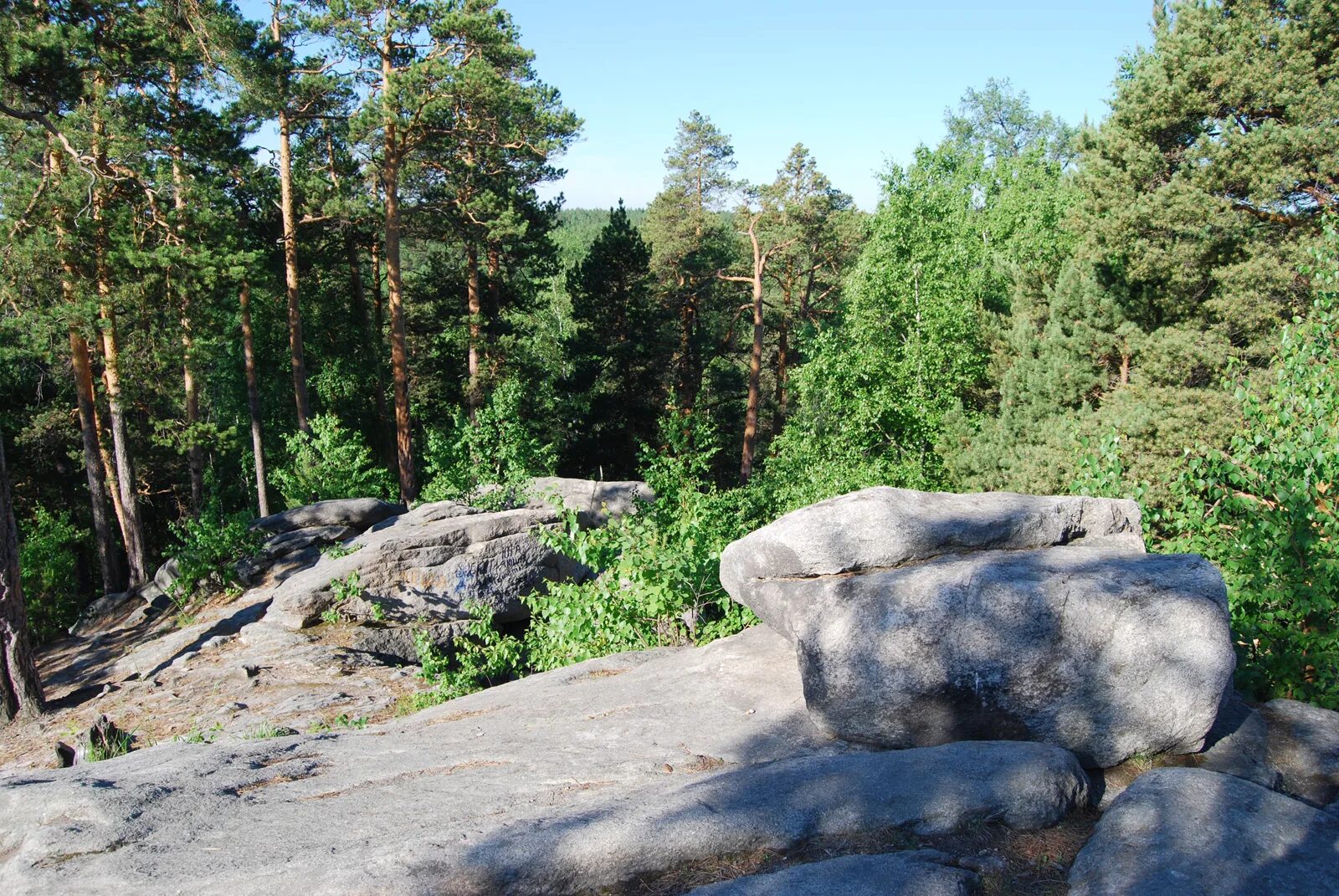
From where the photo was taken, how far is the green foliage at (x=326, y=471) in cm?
1739

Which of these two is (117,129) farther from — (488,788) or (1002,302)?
(1002,302)

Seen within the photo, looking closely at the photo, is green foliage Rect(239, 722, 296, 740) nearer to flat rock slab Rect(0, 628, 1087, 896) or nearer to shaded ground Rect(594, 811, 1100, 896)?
flat rock slab Rect(0, 628, 1087, 896)

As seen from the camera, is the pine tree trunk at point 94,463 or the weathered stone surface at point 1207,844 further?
the pine tree trunk at point 94,463

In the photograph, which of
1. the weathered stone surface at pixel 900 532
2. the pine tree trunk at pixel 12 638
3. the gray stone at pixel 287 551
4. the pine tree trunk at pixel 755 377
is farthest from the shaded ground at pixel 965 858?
the pine tree trunk at pixel 755 377

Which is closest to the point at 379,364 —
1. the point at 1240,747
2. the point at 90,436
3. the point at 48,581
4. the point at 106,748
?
the point at 90,436

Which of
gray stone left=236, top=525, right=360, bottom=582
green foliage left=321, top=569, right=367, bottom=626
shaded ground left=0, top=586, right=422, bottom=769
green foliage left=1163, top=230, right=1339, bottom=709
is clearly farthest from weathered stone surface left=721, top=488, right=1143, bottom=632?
gray stone left=236, top=525, right=360, bottom=582

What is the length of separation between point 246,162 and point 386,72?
3.36 meters

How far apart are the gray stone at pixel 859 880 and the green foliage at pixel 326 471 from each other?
50.4 feet

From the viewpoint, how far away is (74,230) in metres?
14.0

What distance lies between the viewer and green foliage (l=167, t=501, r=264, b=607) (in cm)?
1516

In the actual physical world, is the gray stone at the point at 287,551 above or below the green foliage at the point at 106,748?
above

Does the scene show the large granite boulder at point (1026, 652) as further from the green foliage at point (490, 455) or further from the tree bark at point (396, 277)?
the tree bark at point (396, 277)

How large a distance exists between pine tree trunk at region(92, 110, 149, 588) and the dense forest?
0.08m

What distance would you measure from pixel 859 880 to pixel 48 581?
68.4 feet
